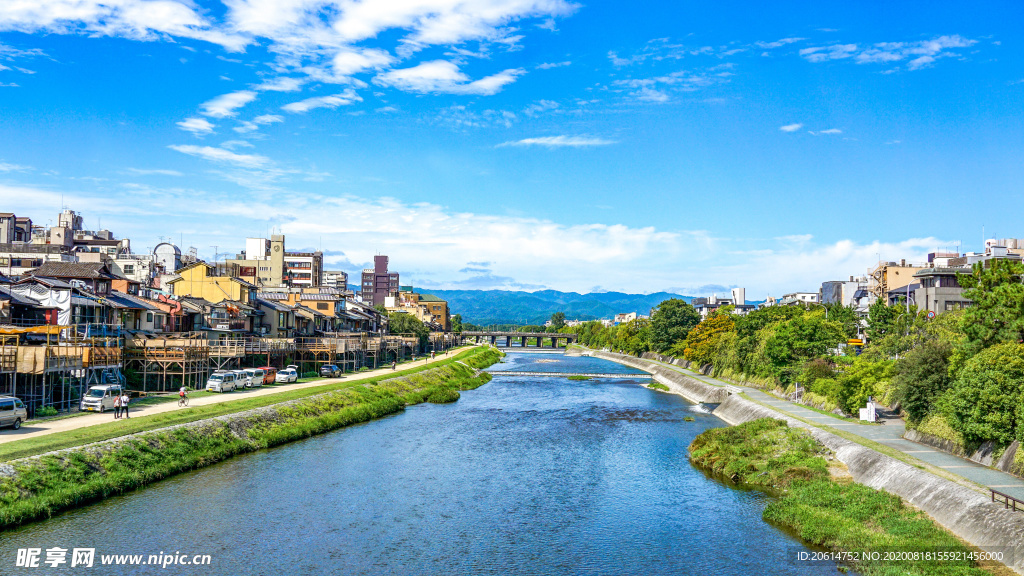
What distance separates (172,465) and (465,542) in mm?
15809

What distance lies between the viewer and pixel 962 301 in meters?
66.2

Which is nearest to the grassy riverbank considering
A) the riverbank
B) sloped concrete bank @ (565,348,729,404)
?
the riverbank

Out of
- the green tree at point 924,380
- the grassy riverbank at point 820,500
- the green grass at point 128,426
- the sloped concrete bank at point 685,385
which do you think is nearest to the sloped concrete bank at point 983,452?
the green tree at point 924,380

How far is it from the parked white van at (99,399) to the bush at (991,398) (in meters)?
42.2

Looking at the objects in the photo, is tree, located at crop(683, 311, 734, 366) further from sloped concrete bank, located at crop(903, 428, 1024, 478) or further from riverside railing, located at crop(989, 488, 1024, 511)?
riverside railing, located at crop(989, 488, 1024, 511)

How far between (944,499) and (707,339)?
75.2 meters

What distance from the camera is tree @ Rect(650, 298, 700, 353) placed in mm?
119938

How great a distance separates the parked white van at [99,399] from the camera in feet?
125

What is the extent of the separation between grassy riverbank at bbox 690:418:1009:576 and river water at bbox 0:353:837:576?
1180mm

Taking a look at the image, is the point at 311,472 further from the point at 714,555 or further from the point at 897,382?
the point at 897,382

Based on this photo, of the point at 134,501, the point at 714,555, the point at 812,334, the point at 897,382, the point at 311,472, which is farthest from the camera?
the point at 812,334

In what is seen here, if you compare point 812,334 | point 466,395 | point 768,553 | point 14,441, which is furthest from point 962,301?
point 14,441

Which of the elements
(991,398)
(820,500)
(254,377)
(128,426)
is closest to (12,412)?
(128,426)

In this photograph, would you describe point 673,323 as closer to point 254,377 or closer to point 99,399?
point 254,377
